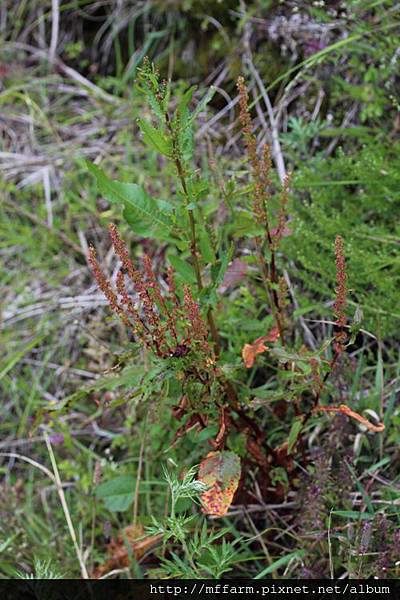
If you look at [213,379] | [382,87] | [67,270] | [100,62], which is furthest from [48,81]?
[213,379]

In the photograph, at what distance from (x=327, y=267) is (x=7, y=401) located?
4.74 ft

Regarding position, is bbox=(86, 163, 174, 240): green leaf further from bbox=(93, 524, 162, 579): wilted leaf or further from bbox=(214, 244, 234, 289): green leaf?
bbox=(93, 524, 162, 579): wilted leaf

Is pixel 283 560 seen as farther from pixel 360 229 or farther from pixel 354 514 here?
pixel 360 229

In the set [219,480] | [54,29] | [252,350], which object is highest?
[54,29]

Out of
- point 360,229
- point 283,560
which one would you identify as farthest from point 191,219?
point 283,560

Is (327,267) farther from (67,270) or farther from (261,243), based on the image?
(67,270)

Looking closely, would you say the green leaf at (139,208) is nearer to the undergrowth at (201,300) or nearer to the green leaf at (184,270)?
the undergrowth at (201,300)

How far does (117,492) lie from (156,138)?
1035 millimetres

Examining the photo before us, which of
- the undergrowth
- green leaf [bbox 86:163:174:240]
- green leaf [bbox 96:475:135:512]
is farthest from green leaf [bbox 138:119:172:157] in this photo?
green leaf [bbox 96:475:135:512]

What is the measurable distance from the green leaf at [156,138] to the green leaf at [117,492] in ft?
3.24

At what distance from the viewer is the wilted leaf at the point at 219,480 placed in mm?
1358

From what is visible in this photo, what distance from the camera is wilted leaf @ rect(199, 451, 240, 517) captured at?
136 centimetres

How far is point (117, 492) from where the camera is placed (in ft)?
6.10

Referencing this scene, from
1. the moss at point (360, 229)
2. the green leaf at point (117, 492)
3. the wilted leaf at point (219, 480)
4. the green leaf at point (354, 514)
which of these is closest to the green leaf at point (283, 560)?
the green leaf at point (354, 514)
